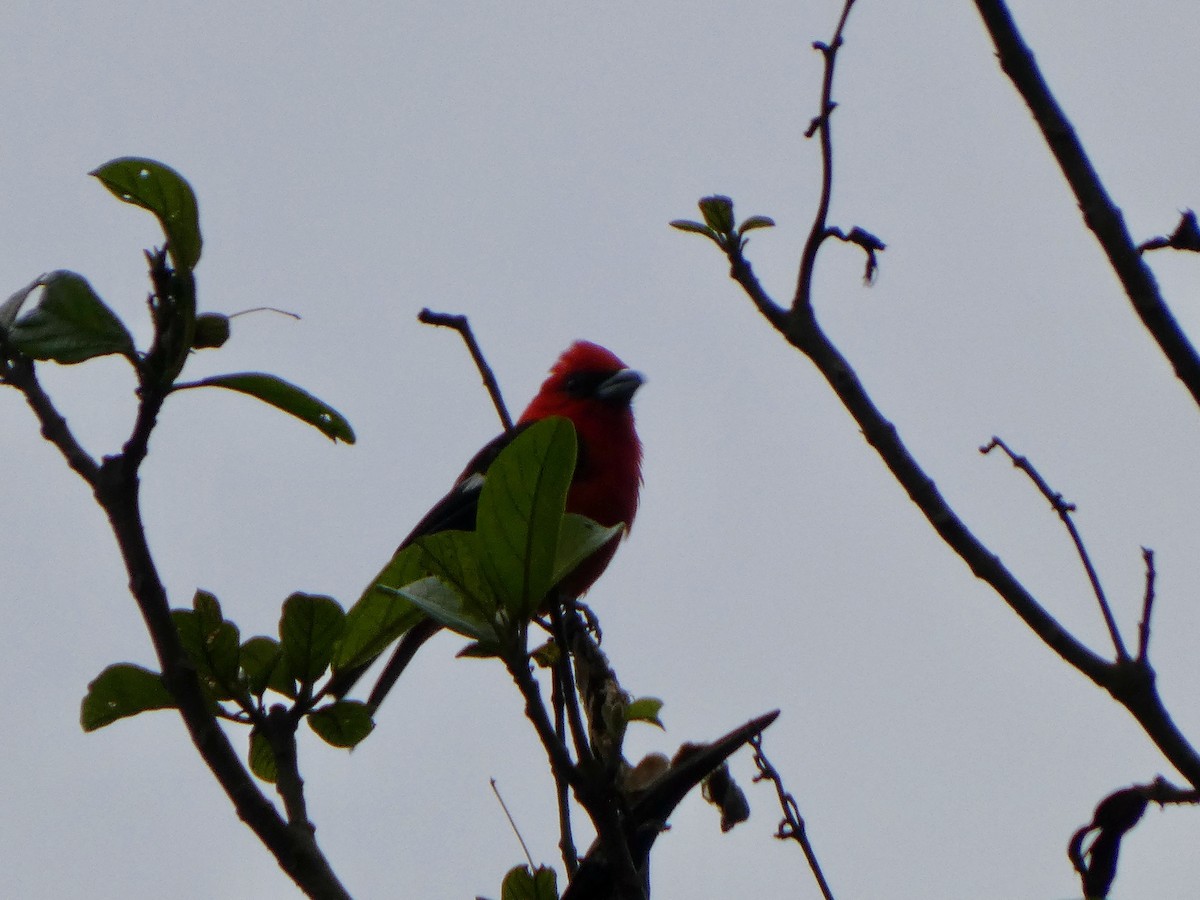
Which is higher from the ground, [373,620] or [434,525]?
[434,525]

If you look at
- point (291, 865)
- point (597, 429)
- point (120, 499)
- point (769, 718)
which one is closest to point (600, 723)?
point (769, 718)

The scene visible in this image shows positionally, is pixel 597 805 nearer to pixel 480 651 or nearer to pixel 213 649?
pixel 480 651

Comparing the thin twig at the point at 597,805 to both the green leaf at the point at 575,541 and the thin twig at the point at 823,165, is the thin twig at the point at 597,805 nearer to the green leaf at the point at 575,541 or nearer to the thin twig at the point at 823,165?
the green leaf at the point at 575,541

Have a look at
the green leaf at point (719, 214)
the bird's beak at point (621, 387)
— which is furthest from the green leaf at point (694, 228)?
the bird's beak at point (621, 387)

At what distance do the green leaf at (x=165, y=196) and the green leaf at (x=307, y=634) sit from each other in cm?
58

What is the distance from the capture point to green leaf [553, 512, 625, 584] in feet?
5.88

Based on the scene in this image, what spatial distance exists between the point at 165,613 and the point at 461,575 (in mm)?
435

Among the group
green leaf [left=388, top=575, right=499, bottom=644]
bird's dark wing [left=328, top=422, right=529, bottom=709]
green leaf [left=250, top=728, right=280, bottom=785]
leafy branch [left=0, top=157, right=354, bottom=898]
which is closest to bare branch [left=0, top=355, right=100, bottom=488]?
leafy branch [left=0, top=157, right=354, bottom=898]

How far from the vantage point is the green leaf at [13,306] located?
1694 mm

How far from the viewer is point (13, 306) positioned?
1743 mm

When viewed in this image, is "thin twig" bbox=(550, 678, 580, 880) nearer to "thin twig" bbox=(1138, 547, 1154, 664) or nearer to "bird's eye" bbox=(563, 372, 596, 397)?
"thin twig" bbox=(1138, 547, 1154, 664)

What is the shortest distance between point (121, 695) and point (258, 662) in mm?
217

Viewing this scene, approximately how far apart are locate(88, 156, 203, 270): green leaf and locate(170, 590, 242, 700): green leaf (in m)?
0.55

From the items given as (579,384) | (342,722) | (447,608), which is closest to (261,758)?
(342,722)
